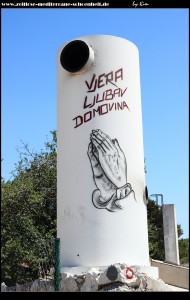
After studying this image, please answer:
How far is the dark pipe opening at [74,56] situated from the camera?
61.4 ft

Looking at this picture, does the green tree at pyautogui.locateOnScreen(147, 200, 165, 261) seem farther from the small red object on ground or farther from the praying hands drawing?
the small red object on ground

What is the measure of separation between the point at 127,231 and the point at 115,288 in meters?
2.49

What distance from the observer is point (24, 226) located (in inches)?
1039

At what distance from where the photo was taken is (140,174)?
61.2ft

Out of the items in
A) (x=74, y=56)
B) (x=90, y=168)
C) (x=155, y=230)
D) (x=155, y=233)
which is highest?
(x=74, y=56)

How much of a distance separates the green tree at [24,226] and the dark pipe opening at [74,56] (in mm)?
10483

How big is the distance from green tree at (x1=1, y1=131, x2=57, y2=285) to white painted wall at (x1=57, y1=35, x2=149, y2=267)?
8.09m

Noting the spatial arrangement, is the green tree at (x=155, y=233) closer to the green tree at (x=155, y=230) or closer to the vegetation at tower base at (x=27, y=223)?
the green tree at (x=155, y=230)

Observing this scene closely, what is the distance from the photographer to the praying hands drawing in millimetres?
17594

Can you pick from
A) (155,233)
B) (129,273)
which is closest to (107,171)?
(129,273)

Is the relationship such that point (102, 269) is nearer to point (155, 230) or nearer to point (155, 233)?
point (155, 233)

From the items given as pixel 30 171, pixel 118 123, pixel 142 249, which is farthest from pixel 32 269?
pixel 118 123

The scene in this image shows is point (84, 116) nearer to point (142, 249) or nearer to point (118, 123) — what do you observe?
point (118, 123)

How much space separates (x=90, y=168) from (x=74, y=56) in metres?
4.83
